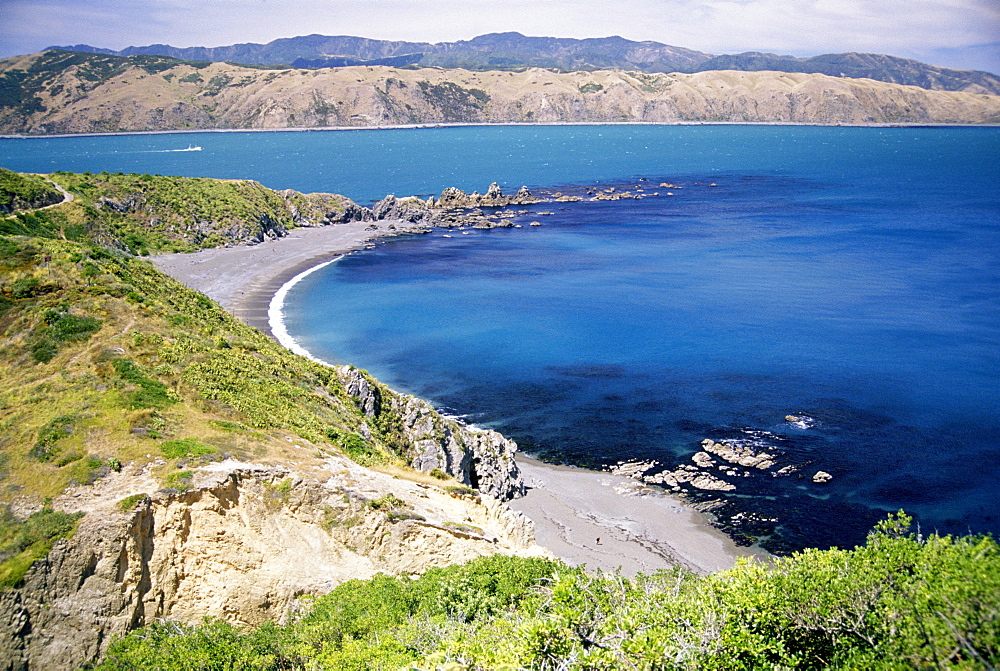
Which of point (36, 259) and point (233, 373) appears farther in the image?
point (36, 259)

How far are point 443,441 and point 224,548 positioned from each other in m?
17.7

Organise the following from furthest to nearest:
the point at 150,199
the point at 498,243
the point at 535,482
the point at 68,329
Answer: the point at 498,243 → the point at 150,199 → the point at 535,482 → the point at 68,329

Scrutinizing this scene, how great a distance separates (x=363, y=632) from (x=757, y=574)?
11554mm

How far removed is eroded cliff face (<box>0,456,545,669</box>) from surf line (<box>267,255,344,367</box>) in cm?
3357

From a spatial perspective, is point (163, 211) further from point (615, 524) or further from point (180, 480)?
point (180, 480)

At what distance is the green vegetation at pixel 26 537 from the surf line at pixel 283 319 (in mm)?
36282

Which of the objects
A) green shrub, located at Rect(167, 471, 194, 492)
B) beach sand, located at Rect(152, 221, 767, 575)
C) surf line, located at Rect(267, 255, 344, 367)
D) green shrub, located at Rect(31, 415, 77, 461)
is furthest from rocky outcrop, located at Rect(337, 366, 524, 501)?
surf line, located at Rect(267, 255, 344, 367)

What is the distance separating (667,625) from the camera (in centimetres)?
1672

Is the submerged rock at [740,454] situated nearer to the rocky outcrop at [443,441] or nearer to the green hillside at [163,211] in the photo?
the rocky outcrop at [443,441]

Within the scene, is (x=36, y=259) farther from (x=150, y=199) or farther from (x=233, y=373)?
(x=150, y=199)

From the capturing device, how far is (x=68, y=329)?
3019cm

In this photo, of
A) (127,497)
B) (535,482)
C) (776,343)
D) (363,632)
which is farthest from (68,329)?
(776,343)

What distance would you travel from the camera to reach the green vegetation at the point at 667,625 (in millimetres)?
14383

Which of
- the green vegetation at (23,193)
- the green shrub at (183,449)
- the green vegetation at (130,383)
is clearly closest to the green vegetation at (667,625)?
the green shrub at (183,449)
